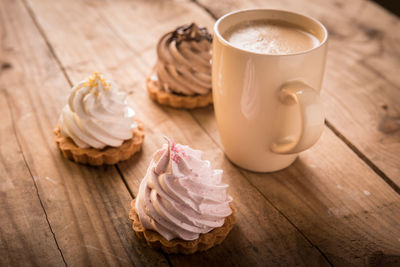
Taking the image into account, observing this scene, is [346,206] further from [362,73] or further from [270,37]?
[362,73]

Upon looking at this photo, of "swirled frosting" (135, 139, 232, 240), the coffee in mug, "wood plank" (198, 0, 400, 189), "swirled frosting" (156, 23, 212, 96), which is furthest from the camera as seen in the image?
"swirled frosting" (156, 23, 212, 96)

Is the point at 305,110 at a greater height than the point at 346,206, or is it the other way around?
the point at 305,110

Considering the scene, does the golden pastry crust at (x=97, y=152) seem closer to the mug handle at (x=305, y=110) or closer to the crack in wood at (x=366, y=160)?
the mug handle at (x=305, y=110)

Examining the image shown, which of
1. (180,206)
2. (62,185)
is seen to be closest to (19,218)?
(62,185)

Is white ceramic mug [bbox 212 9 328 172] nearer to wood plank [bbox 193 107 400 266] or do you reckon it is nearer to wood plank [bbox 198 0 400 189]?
wood plank [bbox 193 107 400 266]

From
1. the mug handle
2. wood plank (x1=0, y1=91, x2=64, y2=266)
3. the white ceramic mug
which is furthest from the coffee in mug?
wood plank (x1=0, y1=91, x2=64, y2=266)

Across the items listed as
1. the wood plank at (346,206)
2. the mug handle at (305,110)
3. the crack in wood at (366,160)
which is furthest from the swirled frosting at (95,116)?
the crack in wood at (366,160)

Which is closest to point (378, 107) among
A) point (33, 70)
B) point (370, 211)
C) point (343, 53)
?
point (343, 53)
